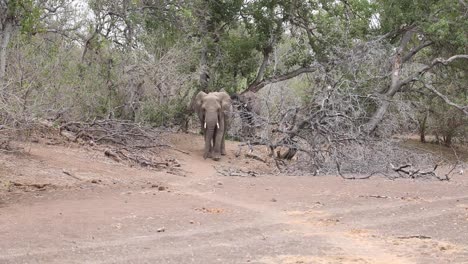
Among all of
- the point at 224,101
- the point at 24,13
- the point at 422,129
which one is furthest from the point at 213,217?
the point at 422,129

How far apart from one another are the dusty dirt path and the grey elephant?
10.8ft

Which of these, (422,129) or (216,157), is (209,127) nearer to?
(216,157)

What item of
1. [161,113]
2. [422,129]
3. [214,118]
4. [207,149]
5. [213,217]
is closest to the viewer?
[213,217]

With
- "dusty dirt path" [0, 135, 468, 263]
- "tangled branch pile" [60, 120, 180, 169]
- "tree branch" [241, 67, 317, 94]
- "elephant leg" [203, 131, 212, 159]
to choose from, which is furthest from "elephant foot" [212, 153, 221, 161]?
"tree branch" [241, 67, 317, 94]

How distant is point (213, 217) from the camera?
10.0 metres

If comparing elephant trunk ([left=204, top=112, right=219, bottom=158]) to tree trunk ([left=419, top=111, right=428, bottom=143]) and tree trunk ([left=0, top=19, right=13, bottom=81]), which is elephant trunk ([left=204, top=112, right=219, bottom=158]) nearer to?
tree trunk ([left=0, top=19, right=13, bottom=81])

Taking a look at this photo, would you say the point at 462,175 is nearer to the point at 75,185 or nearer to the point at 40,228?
the point at 75,185

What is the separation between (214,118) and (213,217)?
30.9ft

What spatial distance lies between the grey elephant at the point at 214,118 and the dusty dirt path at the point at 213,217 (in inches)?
129

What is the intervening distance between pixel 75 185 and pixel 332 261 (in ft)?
23.0

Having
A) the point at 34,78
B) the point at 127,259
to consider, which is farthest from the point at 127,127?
the point at 127,259

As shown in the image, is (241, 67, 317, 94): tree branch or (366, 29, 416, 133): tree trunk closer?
(366, 29, 416, 133): tree trunk

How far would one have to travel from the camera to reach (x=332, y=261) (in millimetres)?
6938

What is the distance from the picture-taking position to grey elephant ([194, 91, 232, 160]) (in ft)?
63.0
